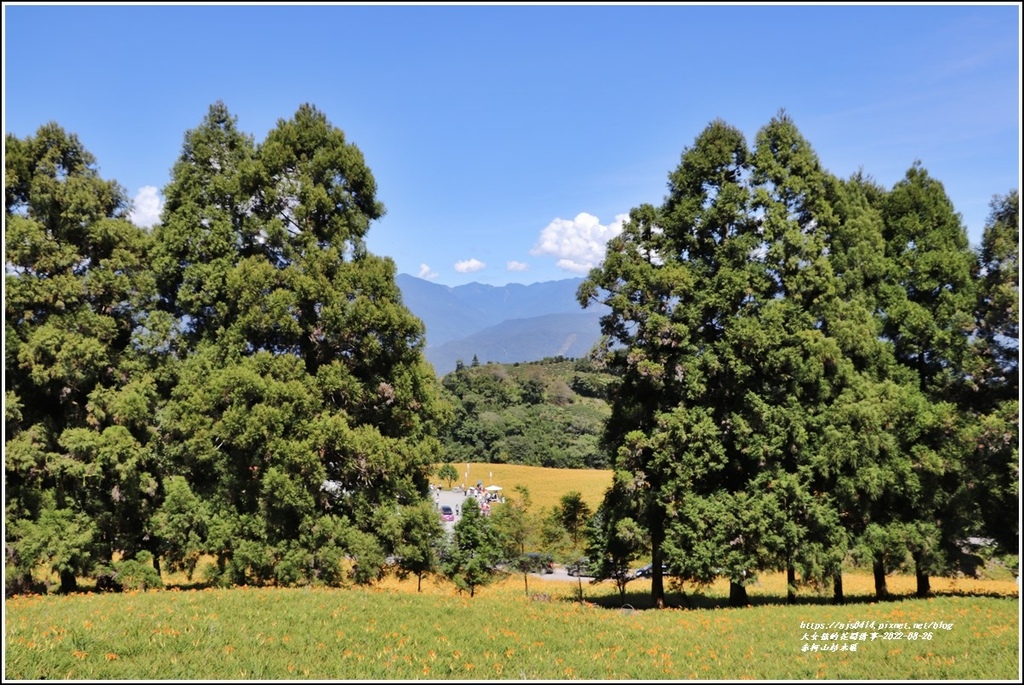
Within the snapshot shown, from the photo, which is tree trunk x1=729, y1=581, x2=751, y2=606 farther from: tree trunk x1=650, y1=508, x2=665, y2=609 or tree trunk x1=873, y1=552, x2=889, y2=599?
tree trunk x1=873, y1=552, x2=889, y2=599

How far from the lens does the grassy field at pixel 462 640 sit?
915 cm

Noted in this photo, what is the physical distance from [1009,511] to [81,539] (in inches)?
953

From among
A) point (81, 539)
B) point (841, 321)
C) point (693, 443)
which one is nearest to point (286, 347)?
point (81, 539)

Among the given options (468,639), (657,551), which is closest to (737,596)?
(657,551)

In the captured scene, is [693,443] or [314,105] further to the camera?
[314,105]

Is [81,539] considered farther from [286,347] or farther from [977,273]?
[977,273]

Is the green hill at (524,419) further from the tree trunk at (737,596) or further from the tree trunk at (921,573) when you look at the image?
the tree trunk at (737,596)

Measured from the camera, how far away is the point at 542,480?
61.2 m

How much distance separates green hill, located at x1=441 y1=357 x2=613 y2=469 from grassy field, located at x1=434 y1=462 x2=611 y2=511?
4.96 m

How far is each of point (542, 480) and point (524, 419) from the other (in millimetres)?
27296

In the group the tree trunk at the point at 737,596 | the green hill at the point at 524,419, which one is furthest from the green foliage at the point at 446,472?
the green hill at the point at 524,419

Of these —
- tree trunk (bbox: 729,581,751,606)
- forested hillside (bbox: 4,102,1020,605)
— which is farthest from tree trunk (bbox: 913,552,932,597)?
tree trunk (bbox: 729,581,751,606)

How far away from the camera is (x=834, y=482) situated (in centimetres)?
1758

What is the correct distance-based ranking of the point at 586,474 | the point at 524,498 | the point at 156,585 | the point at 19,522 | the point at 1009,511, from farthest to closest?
the point at 586,474 → the point at 524,498 → the point at 1009,511 → the point at 156,585 → the point at 19,522
